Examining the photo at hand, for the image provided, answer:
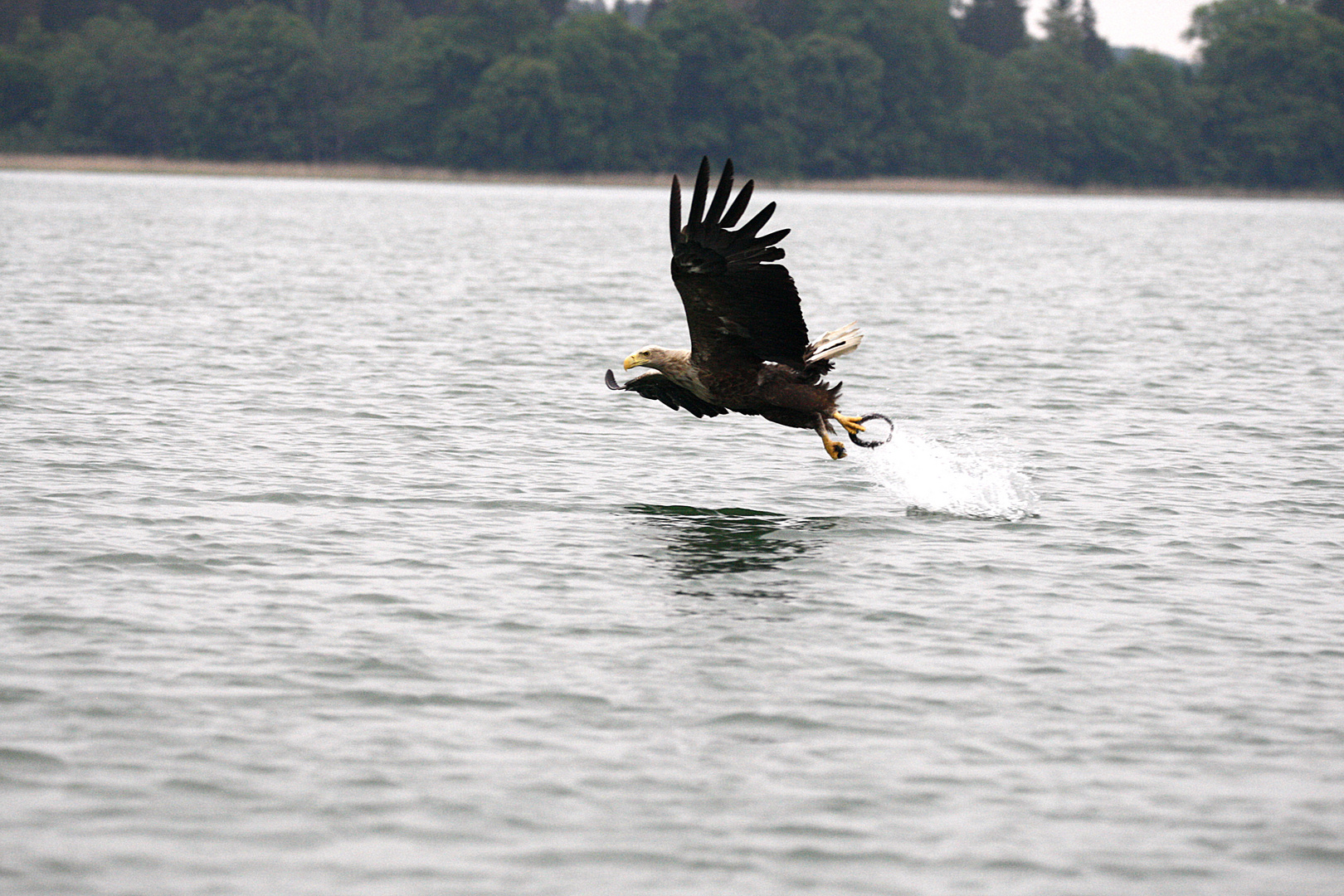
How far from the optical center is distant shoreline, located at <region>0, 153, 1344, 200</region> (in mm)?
103562

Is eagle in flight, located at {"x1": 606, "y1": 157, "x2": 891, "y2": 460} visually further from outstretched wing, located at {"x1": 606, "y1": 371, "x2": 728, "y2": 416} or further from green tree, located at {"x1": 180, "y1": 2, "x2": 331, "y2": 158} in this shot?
green tree, located at {"x1": 180, "y1": 2, "x2": 331, "y2": 158}

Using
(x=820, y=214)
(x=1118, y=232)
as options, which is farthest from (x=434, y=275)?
(x=820, y=214)

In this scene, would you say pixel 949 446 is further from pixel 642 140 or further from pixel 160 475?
pixel 642 140

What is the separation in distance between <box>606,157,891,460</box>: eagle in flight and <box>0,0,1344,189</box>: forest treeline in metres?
99.0

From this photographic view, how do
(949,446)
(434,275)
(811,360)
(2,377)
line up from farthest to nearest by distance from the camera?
(434,275) → (2,377) → (949,446) → (811,360)

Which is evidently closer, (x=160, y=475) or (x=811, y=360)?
(x=811, y=360)

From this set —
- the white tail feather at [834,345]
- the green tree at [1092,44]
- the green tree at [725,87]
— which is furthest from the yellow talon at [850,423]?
the green tree at [1092,44]

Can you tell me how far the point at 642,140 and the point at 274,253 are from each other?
247ft

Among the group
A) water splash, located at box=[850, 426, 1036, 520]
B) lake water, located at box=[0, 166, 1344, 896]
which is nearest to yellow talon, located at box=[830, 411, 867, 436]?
lake water, located at box=[0, 166, 1344, 896]

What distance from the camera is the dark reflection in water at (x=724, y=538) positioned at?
11219mm

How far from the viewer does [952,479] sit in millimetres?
13891

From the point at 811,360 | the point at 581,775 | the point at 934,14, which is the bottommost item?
the point at 581,775

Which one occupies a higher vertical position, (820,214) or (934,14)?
(934,14)

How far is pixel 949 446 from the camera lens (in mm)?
15516
